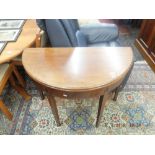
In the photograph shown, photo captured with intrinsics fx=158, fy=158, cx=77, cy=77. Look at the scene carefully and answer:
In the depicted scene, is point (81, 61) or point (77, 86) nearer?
point (77, 86)

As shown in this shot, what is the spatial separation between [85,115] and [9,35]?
1.08 meters

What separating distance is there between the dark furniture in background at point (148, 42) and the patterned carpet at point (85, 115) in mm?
484

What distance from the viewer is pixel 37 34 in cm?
145

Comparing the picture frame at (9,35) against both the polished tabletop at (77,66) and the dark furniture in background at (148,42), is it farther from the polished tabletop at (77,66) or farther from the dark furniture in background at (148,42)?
the dark furniture in background at (148,42)

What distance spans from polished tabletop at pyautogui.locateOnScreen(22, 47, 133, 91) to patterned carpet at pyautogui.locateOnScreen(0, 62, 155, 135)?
2.15 ft

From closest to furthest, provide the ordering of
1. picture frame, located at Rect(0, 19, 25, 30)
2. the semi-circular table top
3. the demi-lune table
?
the demi-lune table
the semi-circular table top
picture frame, located at Rect(0, 19, 25, 30)

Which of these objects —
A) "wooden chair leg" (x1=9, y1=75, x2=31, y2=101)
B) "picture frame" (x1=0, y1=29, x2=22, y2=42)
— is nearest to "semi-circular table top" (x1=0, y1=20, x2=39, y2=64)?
"picture frame" (x1=0, y1=29, x2=22, y2=42)

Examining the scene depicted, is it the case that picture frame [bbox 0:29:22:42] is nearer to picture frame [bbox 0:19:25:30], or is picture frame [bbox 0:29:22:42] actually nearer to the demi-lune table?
picture frame [bbox 0:19:25:30]

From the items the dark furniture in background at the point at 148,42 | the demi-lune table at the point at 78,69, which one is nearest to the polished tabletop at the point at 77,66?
the demi-lune table at the point at 78,69

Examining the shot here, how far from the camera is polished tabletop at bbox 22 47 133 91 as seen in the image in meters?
1.00

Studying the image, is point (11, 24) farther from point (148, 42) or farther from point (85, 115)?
point (148, 42)

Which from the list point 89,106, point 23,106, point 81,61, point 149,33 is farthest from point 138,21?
point 23,106

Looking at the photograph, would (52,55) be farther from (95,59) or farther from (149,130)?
(149,130)

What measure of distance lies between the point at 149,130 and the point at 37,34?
137 centimetres
